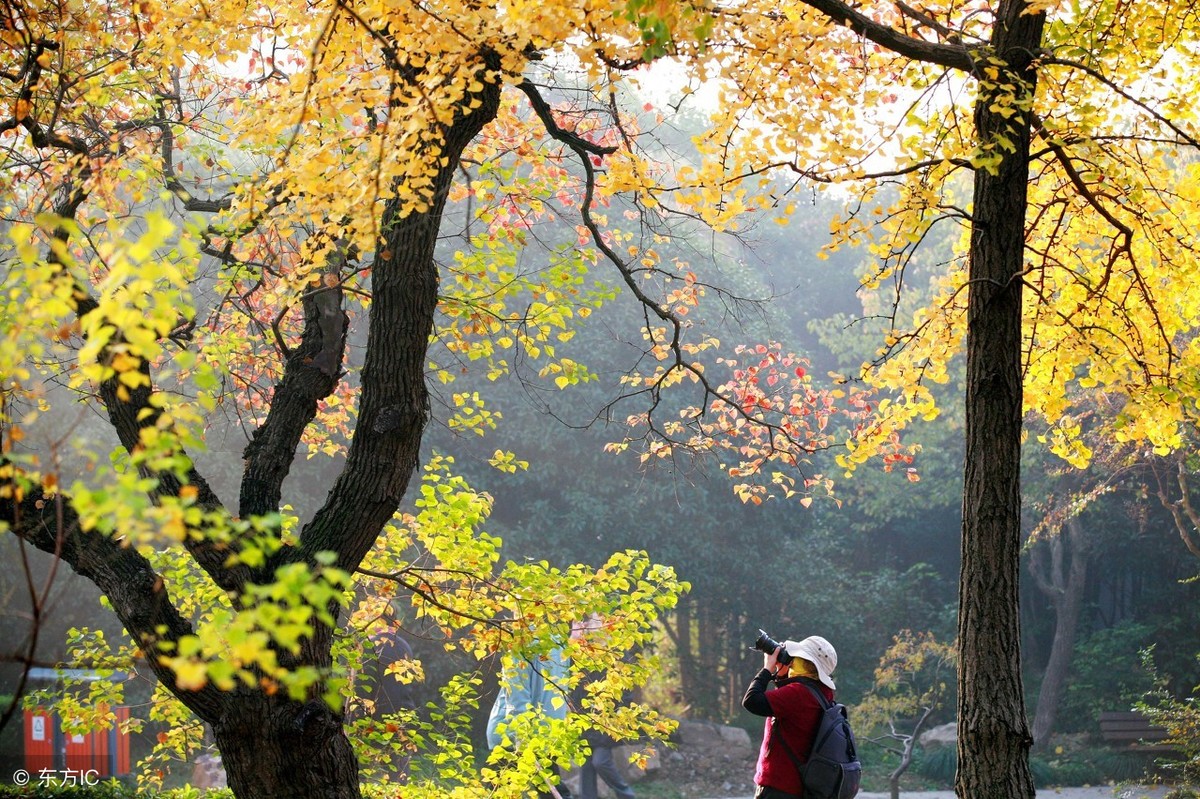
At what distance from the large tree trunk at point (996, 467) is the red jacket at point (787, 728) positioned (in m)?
0.66

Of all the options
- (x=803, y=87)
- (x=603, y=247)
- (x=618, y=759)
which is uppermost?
(x=803, y=87)

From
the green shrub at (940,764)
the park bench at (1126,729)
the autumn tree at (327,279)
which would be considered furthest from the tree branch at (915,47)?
the park bench at (1126,729)

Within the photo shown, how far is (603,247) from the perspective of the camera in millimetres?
4645

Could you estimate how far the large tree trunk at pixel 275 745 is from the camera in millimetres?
3689

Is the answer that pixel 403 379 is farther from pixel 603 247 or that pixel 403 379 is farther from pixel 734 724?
pixel 734 724

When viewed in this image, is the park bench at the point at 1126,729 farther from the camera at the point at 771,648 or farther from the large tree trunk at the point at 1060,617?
the camera at the point at 771,648

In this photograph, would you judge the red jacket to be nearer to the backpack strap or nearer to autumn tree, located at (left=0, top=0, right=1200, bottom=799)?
the backpack strap

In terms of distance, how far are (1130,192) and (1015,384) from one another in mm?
1086

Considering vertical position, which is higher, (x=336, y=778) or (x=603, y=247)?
(x=603, y=247)

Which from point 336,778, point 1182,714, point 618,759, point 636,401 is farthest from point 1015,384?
point 636,401

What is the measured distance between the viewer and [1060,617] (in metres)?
13.1

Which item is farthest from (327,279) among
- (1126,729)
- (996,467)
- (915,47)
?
(1126,729)

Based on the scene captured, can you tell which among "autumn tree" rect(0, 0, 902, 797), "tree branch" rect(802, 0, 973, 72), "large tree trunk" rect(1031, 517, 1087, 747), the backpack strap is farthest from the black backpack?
"large tree trunk" rect(1031, 517, 1087, 747)

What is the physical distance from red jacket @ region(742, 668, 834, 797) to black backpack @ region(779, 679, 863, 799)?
21mm
